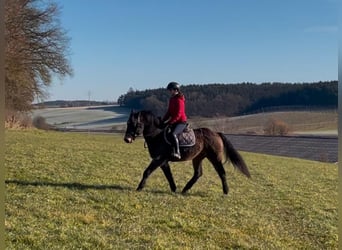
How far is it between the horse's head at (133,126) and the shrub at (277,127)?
85.8ft

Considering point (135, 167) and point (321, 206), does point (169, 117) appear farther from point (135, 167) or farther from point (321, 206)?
point (135, 167)

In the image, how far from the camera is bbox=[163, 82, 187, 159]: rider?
7.14m

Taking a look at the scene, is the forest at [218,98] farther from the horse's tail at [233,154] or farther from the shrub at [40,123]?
the shrub at [40,123]

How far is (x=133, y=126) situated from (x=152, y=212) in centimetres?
175

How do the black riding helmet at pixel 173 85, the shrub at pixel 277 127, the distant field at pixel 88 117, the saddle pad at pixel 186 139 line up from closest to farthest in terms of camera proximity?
the black riding helmet at pixel 173 85
the saddle pad at pixel 186 139
the distant field at pixel 88 117
the shrub at pixel 277 127

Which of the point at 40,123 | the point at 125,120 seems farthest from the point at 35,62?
the point at 125,120

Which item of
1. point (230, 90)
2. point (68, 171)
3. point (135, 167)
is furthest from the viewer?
point (230, 90)

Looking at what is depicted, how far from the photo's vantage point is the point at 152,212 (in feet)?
20.1

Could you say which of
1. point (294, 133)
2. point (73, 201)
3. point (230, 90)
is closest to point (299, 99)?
point (230, 90)

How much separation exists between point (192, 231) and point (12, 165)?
5.85 metres

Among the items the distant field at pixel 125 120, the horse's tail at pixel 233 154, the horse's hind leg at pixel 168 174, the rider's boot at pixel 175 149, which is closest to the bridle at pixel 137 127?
the rider's boot at pixel 175 149

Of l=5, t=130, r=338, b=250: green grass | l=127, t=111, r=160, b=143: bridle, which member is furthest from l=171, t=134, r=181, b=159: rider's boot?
l=5, t=130, r=338, b=250: green grass

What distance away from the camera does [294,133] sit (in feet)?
107

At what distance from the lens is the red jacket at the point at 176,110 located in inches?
281
